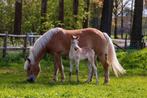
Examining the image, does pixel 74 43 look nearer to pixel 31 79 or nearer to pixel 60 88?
pixel 31 79

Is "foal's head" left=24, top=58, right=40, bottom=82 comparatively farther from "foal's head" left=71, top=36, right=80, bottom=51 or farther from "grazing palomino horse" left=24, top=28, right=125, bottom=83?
"foal's head" left=71, top=36, right=80, bottom=51

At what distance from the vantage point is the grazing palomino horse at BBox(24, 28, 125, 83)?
51.4 feet

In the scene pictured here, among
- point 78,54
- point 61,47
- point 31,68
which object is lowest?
point 31,68

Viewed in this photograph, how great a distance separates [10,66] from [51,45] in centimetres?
596

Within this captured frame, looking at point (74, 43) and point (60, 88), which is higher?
point (74, 43)

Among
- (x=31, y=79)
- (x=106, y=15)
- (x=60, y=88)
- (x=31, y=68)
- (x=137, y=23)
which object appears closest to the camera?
(x=60, y=88)

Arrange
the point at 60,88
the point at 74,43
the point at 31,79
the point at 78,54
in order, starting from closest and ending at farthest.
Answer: the point at 60,88 → the point at 74,43 → the point at 78,54 → the point at 31,79

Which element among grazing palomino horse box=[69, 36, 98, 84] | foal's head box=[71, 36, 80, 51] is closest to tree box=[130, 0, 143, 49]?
grazing palomino horse box=[69, 36, 98, 84]

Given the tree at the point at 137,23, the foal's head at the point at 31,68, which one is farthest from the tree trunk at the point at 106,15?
the foal's head at the point at 31,68

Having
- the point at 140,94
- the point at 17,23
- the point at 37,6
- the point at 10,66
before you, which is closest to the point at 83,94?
the point at 140,94

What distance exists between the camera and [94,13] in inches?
2840

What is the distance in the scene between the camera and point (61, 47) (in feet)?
51.8

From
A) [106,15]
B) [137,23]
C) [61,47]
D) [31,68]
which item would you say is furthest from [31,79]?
[137,23]

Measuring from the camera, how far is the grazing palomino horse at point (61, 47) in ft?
51.4
